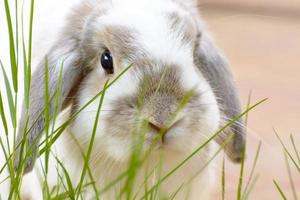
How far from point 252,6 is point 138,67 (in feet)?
10.7

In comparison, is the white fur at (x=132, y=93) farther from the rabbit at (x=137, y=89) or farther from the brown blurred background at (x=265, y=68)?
the brown blurred background at (x=265, y=68)

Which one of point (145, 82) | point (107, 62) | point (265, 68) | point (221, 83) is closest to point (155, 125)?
point (145, 82)

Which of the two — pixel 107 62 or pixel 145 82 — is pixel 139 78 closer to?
pixel 145 82

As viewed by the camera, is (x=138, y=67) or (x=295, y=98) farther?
(x=295, y=98)

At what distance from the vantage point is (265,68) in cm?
416

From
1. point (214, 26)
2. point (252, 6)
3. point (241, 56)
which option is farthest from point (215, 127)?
point (252, 6)

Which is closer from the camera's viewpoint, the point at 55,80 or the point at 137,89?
the point at 137,89

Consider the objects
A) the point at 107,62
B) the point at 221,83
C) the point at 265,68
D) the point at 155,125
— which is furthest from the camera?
the point at 265,68

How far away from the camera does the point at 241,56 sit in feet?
14.1

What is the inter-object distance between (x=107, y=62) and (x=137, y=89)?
197 mm

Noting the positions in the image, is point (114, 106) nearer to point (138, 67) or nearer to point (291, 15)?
point (138, 67)

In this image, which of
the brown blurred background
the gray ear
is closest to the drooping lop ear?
the gray ear

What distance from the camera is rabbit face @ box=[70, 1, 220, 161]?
192 cm

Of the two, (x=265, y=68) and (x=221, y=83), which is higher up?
(x=221, y=83)
